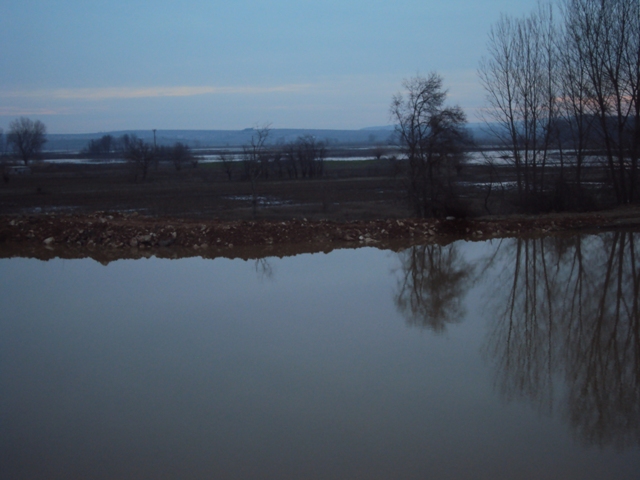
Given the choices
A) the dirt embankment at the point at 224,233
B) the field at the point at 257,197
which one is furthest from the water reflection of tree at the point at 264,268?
the field at the point at 257,197

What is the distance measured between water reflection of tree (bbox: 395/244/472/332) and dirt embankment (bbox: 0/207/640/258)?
4.99ft

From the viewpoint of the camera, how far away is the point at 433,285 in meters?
11.6

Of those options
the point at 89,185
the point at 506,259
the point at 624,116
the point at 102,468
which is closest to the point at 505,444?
the point at 102,468

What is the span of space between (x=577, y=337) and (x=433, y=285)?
11.9 feet

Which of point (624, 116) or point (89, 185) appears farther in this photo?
point (89, 185)

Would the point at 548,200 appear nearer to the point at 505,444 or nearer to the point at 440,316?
the point at 440,316

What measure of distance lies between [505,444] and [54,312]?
7739mm

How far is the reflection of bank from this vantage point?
242 inches

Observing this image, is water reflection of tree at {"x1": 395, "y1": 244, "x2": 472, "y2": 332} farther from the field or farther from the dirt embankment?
the field

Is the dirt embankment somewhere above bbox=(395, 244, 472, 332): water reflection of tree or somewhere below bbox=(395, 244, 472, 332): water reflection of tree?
above

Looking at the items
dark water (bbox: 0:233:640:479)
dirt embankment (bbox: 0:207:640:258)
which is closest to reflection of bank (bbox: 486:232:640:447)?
dark water (bbox: 0:233:640:479)

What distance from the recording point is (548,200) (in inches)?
864

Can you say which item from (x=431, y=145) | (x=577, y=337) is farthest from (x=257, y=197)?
(x=577, y=337)

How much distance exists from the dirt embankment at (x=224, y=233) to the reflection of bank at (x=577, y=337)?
317 centimetres
